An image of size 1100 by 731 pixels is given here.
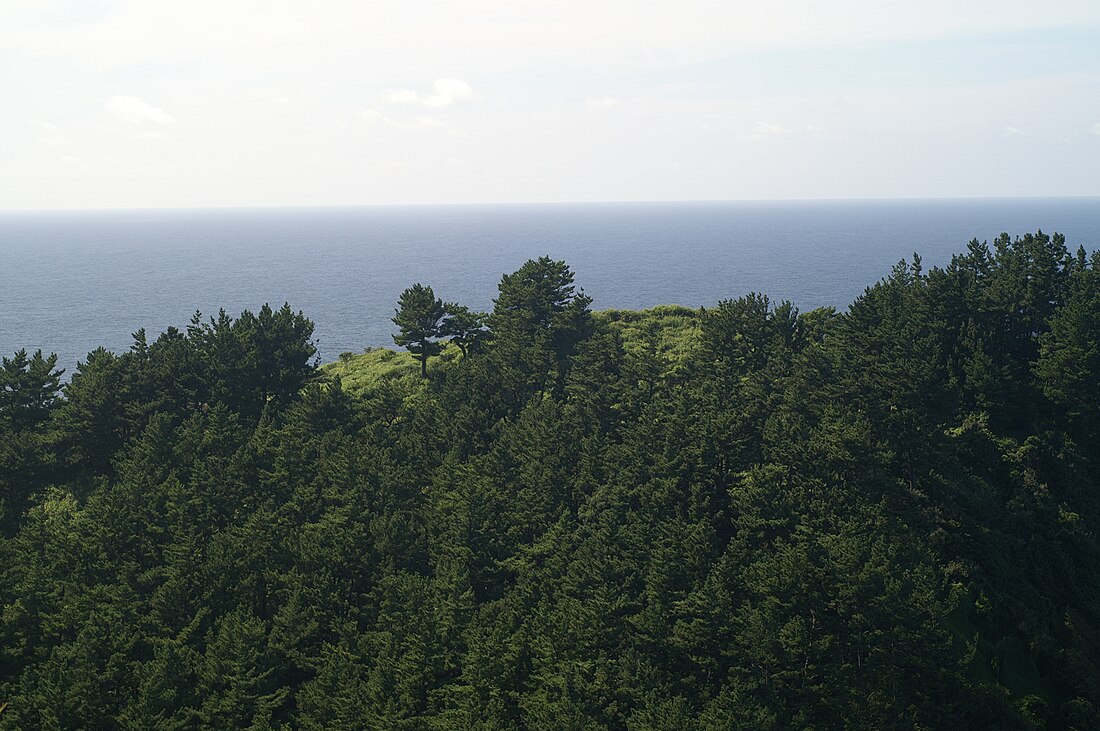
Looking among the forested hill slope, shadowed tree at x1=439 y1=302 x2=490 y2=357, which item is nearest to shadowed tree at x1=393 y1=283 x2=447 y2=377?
shadowed tree at x1=439 y1=302 x2=490 y2=357

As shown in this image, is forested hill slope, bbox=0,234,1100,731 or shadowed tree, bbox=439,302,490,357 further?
shadowed tree, bbox=439,302,490,357

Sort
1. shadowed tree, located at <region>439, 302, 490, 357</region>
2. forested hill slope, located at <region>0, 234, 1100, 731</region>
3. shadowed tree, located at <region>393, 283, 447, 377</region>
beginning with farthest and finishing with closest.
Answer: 1. shadowed tree, located at <region>439, 302, 490, 357</region>
2. shadowed tree, located at <region>393, 283, 447, 377</region>
3. forested hill slope, located at <region>0, 234, 1100, 731</region>

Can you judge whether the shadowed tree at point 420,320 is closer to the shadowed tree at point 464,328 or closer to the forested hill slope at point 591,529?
the shadowed tree at point 464,328

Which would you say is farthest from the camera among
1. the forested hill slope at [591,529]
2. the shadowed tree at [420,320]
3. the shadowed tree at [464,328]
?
the shadowed tree at [464,328]

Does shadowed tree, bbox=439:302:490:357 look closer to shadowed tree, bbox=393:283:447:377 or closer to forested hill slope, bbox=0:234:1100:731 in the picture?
shadowed tree, bbox=393:283:447:377

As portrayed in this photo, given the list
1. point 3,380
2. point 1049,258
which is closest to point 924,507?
point 1049,258

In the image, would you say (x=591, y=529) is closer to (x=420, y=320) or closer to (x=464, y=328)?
(x=420, y=320)

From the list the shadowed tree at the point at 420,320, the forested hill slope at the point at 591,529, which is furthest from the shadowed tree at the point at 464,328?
the forested hill slope at the point at 591,529

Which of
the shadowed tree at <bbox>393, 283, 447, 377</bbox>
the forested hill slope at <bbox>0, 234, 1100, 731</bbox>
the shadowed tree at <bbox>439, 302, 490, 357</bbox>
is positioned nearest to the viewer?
the forested hill slope at <bbox>0, 234, 1100, 731</bbox>
